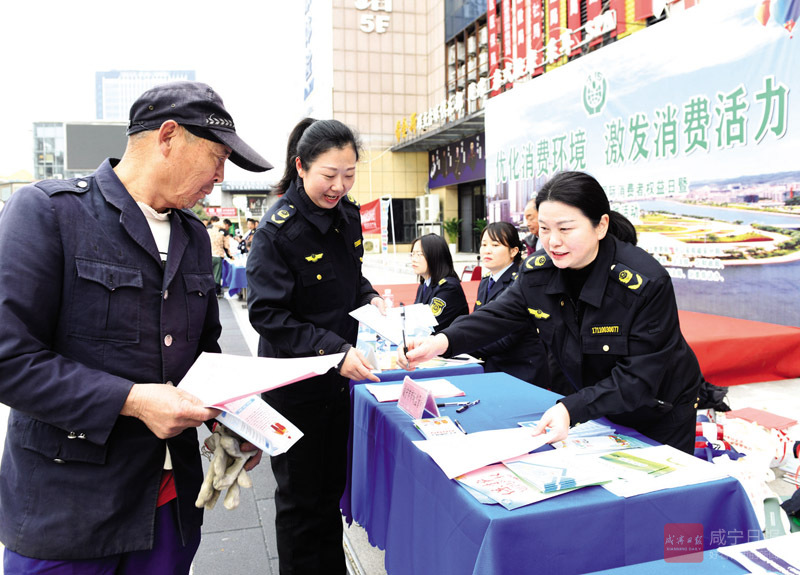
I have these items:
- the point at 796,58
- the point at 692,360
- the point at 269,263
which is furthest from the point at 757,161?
the point at 269,263

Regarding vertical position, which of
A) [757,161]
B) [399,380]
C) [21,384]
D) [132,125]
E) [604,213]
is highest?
[757,161]

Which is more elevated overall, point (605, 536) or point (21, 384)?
point (21, 384)

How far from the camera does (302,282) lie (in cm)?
192

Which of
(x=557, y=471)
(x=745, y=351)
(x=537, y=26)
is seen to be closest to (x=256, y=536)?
(x=557, y=471)

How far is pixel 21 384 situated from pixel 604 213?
1.53 metres

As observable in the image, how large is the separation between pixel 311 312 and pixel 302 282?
118mm

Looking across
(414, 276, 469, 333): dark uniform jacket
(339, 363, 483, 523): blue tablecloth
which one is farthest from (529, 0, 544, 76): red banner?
(339, 363, 483, 523): blue tablecloth

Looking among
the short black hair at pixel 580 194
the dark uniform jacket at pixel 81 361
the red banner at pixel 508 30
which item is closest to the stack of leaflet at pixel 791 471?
the short black hair at pixel 580 194

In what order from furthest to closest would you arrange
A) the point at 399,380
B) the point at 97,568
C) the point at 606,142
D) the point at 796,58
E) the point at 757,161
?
the point at 606,142, the point at 757,161, the point at 796,58, the point at 399,380, the point at 97,568

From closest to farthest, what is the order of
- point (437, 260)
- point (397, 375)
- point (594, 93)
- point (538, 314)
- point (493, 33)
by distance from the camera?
Answer: point (538, 314) < point (397, 375) < point (437, 260) < point (594, 93) < point (493, 33)

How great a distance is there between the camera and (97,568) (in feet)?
3.67

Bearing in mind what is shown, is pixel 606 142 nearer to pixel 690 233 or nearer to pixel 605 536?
pixel 690 233

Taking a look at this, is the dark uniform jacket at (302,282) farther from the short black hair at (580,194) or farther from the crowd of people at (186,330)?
the short black hair at (580,194)

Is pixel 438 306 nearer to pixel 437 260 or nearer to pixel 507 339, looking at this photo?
pixel 437 260
